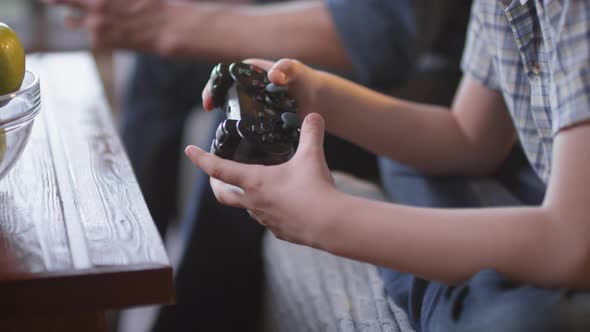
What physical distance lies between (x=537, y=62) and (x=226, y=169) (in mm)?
272

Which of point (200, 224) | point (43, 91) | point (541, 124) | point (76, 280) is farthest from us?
point (200, 224)

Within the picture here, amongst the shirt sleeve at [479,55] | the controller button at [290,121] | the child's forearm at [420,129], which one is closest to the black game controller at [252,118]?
the controller button at [290,121]

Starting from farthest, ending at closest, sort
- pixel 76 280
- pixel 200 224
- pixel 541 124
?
pixel 200 224
pixel 541 124
pixel 76 280

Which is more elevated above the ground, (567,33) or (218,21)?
(567,33)

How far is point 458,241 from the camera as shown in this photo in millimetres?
497

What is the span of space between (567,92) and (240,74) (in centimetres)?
27

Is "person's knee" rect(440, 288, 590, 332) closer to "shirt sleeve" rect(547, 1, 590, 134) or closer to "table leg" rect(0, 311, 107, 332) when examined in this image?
"shirt sleeve" rect(547, 1, 590, 134)

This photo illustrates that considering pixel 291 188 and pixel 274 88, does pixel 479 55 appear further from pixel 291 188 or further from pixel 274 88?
pixel 291 188

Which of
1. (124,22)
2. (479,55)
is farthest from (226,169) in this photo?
(124,22)

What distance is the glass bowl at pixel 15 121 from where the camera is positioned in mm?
529

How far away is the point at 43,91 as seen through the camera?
0.85m

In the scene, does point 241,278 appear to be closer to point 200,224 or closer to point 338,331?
point 200,224

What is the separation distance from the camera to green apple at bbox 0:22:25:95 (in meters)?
0.55

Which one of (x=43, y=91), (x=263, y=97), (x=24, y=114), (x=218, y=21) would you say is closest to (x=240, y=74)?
(x=263, y=97)
